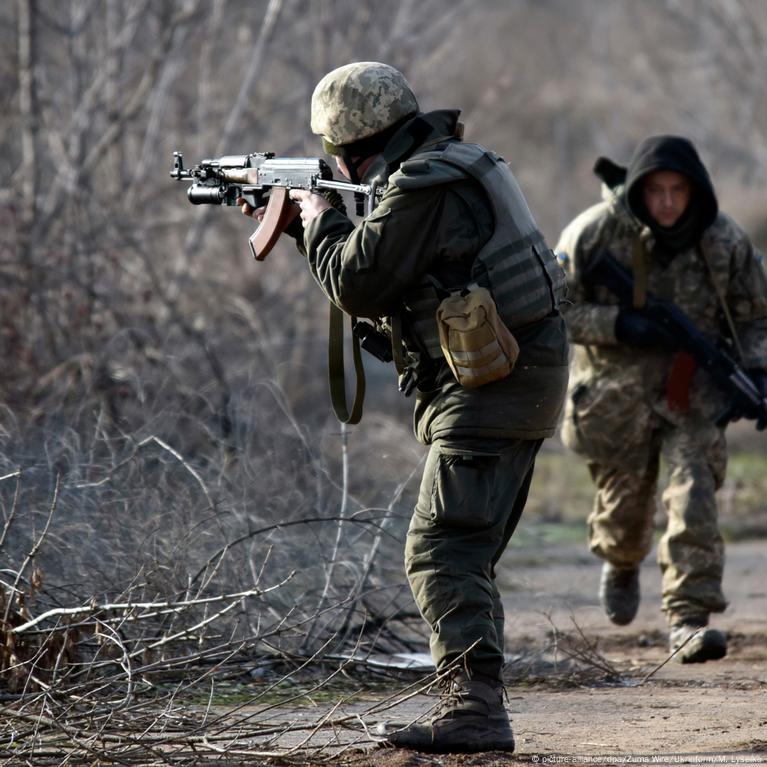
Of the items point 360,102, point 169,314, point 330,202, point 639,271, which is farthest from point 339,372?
point 169,314

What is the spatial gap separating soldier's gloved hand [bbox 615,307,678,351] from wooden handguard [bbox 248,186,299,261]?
215 cm

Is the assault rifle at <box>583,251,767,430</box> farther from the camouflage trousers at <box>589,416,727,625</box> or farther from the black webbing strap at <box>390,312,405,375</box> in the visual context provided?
the black webbing strap at <box>390,312,405,375</box>

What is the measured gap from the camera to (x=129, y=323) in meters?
8.76

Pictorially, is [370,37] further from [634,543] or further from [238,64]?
[634,543]

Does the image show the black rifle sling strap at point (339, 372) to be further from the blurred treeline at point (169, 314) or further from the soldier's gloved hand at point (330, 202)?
the blurred treeline at point (169, 314)

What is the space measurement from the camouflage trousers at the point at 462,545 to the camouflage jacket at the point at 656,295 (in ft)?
7.18

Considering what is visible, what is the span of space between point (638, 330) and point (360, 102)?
92.8 inches

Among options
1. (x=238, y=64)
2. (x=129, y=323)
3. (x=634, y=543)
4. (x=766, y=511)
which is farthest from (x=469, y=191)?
(x=238, y=64)

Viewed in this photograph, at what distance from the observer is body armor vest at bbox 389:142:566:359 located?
369 centimetres

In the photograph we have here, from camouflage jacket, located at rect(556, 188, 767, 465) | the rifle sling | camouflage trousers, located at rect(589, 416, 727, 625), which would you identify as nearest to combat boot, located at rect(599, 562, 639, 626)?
camouflage trousers, located at rect(589, 416, 727, 625)

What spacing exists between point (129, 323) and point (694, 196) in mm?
4017

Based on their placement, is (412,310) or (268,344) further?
(268,344)

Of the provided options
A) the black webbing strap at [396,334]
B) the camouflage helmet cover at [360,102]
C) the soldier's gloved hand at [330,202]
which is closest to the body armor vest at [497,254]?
the black webbing strap at [396,334]

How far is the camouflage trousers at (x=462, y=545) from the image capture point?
3.72m
